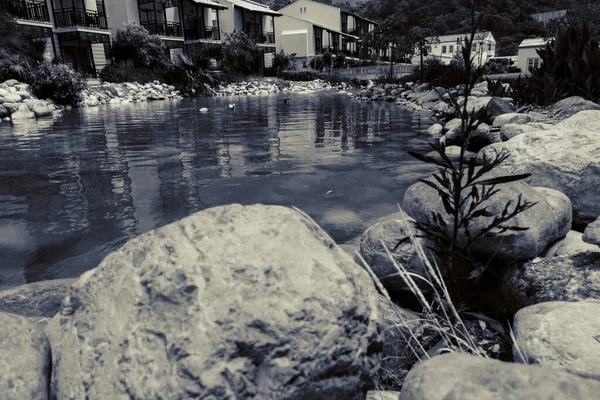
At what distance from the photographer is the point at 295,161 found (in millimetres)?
7727

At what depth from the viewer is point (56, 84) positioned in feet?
68.9

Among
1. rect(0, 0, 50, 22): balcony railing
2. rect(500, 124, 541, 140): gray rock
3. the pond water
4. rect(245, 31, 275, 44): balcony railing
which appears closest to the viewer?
the pond water

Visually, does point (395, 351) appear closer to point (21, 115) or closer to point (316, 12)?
point (21, 115)

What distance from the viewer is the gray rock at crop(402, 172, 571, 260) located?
8.78 ft

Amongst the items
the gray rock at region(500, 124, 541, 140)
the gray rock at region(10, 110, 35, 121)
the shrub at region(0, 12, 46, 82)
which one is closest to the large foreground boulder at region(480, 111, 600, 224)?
the gray rock at region(500, 124, 541, 140)

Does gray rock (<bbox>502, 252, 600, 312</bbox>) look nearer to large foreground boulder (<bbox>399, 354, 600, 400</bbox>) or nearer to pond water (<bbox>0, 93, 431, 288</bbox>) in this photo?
large foreground boulder (<bbox>399, 354, 600, 400</bbox>)

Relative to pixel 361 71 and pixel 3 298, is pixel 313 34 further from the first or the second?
pixel 3 298

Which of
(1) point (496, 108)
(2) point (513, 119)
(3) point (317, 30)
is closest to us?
(2) point (513, 119)

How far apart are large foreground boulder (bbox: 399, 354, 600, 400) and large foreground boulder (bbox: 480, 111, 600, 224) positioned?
2.59m

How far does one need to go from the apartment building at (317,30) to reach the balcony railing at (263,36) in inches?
132

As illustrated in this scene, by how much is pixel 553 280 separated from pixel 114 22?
41.0 meters

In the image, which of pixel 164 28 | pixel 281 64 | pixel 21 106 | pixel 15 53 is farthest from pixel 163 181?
pixel 281 64

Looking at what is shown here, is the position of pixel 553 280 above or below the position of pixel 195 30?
below

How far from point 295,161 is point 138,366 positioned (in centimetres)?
646
